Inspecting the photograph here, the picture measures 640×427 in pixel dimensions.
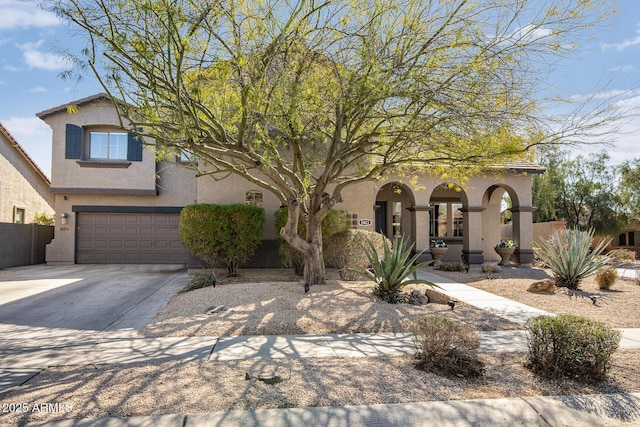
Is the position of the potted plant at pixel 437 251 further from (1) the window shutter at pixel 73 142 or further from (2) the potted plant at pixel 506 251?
(1) the window shutter at pixel 73 142

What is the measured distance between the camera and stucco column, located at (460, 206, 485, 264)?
16.8m

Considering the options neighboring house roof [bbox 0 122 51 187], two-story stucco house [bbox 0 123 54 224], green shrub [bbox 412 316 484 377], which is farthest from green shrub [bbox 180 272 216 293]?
neighboring house roof [bbox 0 122 51 187]

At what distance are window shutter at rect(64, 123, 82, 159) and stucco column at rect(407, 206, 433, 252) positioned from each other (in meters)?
13.8

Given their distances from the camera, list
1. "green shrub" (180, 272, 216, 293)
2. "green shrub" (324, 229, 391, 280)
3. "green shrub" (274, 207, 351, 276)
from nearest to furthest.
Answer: "green shrub" (180, 272, 216, 293), "green shrub" (324, 229, 391, 280), "green shrub" (274, 207, 351, 276)

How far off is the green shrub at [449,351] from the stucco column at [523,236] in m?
13.5

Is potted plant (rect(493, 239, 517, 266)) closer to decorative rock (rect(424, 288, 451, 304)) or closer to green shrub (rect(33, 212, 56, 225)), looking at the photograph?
decorative rock (rect(424, 288, 451, 304))

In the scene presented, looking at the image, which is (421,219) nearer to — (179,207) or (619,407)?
(179,207)

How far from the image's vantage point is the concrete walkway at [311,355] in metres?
3.61

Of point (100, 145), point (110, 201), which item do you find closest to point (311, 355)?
point (110, 201)

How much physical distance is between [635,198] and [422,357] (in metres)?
27.7

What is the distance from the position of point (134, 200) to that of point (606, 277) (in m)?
17.0

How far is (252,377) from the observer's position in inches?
177

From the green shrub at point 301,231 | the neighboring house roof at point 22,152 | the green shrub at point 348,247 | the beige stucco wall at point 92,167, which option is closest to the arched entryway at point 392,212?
the green shrub at point 301,231

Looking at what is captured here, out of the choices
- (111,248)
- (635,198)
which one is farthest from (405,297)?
(635,198)
